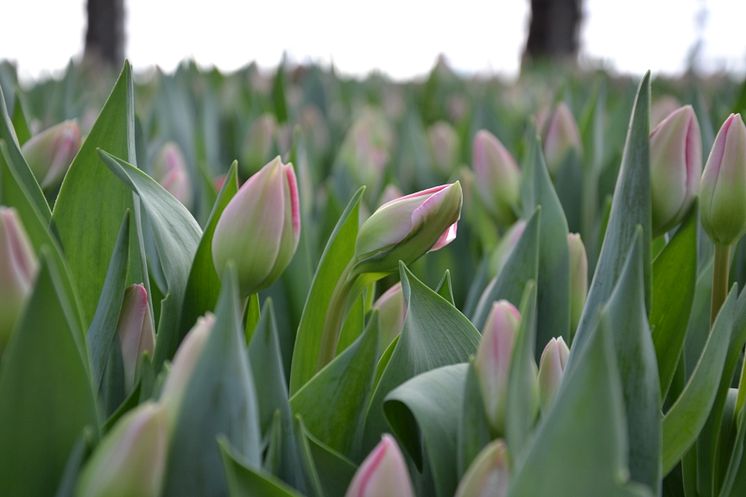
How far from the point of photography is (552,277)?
2.31 feet

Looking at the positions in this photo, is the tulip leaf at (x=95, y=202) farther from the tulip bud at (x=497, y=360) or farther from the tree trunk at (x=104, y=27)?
the tree trunk at (x=104, y=27)

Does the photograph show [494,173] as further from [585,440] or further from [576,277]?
[585,440]

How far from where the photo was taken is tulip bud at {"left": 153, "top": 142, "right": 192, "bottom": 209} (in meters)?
0.98

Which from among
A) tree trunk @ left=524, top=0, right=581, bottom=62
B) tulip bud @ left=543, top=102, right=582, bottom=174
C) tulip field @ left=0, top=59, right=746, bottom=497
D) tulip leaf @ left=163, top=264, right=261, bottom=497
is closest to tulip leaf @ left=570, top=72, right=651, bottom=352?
tulip field @ left=0, top=59, right=746, bottom=497

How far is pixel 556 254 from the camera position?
0.73 metres

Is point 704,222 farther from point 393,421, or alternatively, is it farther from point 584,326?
point 393,421

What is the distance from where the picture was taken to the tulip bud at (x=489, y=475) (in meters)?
0.40

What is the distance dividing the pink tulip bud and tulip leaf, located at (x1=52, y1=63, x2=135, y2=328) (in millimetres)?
78

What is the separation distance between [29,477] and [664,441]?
0.34 m

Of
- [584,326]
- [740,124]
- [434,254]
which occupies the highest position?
[740,124]

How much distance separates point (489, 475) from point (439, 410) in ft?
0.26

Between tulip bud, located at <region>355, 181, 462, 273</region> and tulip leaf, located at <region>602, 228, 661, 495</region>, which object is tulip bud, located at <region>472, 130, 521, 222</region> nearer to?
tulip bud, located at <region>355, 181, 462, 273</region>

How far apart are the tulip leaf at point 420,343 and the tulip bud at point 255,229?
0.08 metres

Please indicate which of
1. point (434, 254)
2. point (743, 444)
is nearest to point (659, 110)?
point (434, 254)
